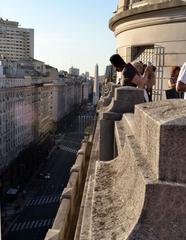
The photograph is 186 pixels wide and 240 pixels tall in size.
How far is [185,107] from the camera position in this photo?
2.74m

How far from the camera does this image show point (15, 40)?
13862cm

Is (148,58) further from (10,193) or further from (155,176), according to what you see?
(10,193)

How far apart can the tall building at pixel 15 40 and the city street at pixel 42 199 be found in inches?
2172

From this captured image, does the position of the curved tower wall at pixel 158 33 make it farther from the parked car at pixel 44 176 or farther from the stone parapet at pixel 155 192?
the parked car at pixel 44 176

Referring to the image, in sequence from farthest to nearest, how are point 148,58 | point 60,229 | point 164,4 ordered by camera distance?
point 148,58 → point 164,4 → point 60,229

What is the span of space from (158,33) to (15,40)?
426 feet

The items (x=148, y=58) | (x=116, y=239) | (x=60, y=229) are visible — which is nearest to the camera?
(x=116, y=239)

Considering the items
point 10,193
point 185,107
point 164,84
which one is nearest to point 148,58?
point 164,84

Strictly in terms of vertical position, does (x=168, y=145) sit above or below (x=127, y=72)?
below

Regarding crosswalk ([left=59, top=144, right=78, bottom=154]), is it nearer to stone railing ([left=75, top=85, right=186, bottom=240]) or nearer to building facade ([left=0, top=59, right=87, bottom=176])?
building facade ([left=0, top=59, right=87, bottom=176])

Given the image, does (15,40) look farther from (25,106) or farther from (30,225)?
(30,225)

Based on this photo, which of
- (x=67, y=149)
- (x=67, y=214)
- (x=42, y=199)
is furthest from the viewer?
(x=67, y=149)

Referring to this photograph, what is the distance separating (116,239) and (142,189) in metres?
0.29

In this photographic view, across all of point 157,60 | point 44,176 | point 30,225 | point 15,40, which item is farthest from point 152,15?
point 15,40
